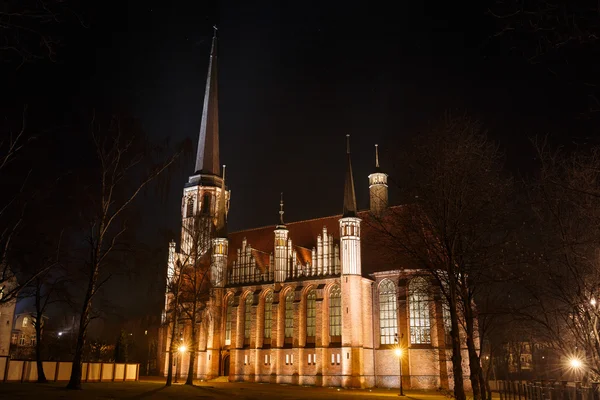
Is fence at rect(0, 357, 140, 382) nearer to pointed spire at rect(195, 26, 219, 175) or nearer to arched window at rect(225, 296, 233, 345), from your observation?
arched window at rect(225, 296, 233, 345)

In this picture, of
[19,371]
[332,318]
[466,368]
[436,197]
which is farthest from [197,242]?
[466,368]

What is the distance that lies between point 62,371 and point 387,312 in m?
29.1

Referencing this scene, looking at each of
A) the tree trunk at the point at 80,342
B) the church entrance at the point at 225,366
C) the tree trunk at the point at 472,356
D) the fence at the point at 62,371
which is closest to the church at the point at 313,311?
the church entrance at the point at 225,366

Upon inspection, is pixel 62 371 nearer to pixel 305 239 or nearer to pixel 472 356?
pixel 472 356

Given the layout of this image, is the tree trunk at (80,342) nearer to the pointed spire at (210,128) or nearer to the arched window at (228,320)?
the arched window at (228,320)

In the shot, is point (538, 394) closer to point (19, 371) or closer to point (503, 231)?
point (503, 231)

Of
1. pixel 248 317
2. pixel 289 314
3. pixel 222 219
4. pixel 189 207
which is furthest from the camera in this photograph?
pixel 189 207

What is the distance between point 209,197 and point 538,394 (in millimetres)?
49461

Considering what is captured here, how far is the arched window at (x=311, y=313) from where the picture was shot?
1991 inches

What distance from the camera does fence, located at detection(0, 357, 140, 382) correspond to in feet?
87.8

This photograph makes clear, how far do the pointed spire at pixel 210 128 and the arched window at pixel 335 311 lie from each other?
23132 millimetres

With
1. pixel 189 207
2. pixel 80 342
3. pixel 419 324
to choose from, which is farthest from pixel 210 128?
pixel 80 342

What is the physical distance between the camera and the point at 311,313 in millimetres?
51219

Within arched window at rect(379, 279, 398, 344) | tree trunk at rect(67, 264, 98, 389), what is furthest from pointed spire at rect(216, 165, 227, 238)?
tree trunk at rect(67, 264, 98, 389)
